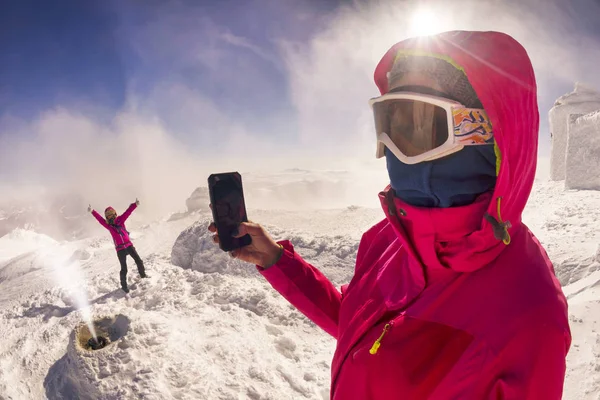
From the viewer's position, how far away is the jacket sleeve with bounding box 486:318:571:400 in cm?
92

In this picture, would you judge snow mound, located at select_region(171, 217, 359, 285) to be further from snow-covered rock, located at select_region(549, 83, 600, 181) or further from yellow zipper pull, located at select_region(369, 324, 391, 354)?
snow-covered rock, located at select_region(549, 83, 600, 181)

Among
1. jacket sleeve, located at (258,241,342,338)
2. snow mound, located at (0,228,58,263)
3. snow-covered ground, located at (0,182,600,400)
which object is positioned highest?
jacket sleeve, located at (258,241,342,338)

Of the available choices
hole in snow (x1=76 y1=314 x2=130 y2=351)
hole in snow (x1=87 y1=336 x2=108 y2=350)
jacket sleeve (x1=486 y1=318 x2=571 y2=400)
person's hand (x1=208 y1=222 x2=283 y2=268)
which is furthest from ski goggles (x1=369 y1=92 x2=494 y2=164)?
hole in snow (x1=87 y1=336 x2=108 y2=350)

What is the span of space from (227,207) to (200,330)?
135 inches

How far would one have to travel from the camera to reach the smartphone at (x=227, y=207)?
210 cm

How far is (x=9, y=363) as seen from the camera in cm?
468

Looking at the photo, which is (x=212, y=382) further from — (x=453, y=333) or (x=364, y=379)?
(x=453, y=333)

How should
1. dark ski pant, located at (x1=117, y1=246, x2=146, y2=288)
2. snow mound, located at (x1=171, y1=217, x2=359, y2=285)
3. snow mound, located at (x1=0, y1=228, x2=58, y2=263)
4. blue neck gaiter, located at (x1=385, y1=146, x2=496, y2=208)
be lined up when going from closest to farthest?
blue neck gaiter, located at (x1=385, y1=146, x2=496, y2=208)
dark ski pant, located at (x1=117, y1=246, x2=146, y2=288)
snow mound, located at (x1=171, y1=217, x2=359, y2=285)
snow mound, located at (x1=0, y1=228, x2=58, y2=263)

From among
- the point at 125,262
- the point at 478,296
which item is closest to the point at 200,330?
the point at 125,262

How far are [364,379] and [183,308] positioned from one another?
4.94 m

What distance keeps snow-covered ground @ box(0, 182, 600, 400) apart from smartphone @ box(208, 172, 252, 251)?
8.27 ft

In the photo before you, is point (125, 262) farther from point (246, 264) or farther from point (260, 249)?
point (260, 249)

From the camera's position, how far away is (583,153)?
487 inches

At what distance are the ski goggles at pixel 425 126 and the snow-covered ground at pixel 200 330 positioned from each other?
277 centimetres
